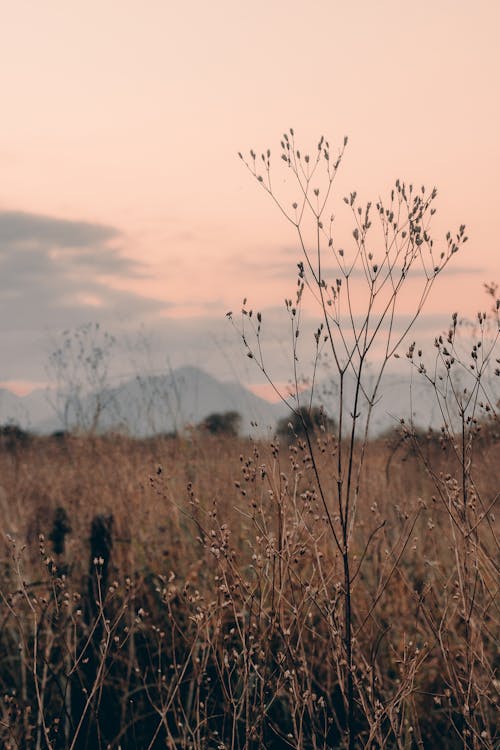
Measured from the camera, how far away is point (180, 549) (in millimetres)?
5105

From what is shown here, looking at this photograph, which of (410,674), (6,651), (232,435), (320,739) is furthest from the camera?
(232,435)

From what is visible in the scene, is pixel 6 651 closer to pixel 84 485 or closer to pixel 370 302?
pixel 84 485

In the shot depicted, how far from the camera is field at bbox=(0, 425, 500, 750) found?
7.66ft

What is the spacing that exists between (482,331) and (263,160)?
94cm

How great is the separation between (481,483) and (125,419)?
3141 millimetres

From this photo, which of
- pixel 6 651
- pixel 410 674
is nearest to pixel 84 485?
pixel 6 651

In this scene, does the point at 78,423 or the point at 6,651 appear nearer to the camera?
the point at 6,651

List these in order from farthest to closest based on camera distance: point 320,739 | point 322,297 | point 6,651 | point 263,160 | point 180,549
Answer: point 180,549
point 6,651
point 320,739
point 263,160
point 322,297

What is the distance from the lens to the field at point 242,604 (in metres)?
2.34

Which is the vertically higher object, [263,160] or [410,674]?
[263,160]

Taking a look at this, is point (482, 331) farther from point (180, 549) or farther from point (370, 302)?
point (180, 549)

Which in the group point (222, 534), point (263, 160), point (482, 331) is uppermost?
point (263, 160)

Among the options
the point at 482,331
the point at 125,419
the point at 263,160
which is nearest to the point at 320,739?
the point at 482,331

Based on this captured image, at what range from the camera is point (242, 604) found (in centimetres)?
430
